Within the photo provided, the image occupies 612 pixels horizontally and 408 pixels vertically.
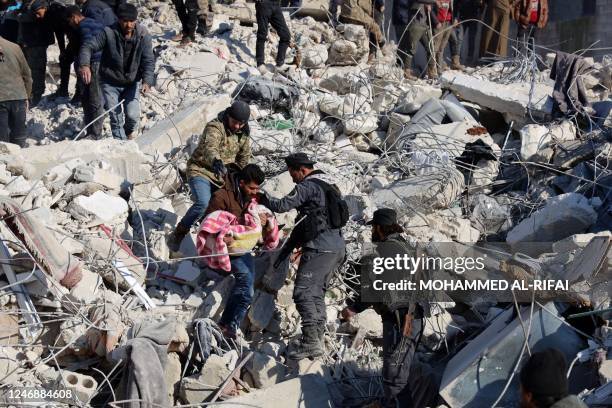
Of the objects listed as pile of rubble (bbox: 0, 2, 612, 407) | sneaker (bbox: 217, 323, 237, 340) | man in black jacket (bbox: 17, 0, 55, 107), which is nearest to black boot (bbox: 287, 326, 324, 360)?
pile of rubble (bbox: 0, 2, 612, 407)

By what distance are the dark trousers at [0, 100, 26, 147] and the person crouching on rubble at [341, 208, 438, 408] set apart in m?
4.52

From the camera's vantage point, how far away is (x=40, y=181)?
9180 mm

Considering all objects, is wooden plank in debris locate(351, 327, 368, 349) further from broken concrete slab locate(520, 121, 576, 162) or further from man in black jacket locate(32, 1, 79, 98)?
man in black jacket locate(32, 1, 79, 98)

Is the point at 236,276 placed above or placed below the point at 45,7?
below

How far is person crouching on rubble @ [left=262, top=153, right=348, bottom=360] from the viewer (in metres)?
7.41

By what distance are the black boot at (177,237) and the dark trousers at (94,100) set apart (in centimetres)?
241

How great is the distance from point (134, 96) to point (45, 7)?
2.10 m

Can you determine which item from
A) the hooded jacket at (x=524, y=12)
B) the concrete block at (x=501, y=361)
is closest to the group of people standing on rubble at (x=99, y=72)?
the concrete block at (x=501, y=361)

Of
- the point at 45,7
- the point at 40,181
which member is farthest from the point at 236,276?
the point at 45,7

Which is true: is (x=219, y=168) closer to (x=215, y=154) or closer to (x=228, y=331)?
(x=215, y=154)

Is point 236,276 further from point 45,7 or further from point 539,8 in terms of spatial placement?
point 539,8

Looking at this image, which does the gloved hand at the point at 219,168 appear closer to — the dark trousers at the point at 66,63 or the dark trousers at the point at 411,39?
the dark trousers at the point at 66,63

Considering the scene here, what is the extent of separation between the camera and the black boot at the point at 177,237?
8.46 m

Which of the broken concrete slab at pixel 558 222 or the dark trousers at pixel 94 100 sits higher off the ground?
the dark trousers at pixel 94 100
